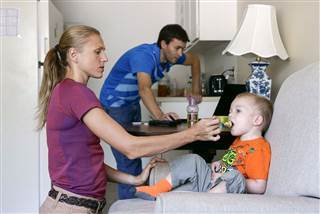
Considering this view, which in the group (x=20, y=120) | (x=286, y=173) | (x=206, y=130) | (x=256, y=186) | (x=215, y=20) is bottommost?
(x=20, y=120)

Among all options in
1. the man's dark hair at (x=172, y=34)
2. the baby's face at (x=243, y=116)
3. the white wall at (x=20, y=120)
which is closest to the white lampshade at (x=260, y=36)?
the man's dark hair at (x=172, y=34)

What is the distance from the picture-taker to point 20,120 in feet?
10.2

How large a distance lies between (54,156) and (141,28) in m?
3.18

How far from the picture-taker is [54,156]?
1487 mm

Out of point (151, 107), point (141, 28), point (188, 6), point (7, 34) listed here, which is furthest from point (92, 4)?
point (151, 107)

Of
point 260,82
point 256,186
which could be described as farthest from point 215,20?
point 256,186

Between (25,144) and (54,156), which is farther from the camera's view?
(25,144)

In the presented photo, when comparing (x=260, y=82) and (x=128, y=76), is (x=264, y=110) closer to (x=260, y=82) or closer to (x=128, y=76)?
(x=260, y=82)

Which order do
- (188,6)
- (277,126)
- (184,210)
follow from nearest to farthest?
(184,210) < (277,126) < (188,6)

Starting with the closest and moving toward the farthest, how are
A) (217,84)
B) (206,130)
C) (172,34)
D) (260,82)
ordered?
1. (206,130)
2. (260,82)
3. (172,34)
4. (217,84)

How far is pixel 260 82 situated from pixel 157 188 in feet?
3.15

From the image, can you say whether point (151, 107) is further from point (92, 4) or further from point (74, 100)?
point (92, 4)

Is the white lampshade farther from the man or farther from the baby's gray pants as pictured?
the baby's gray pants

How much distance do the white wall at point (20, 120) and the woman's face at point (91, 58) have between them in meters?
1.64
